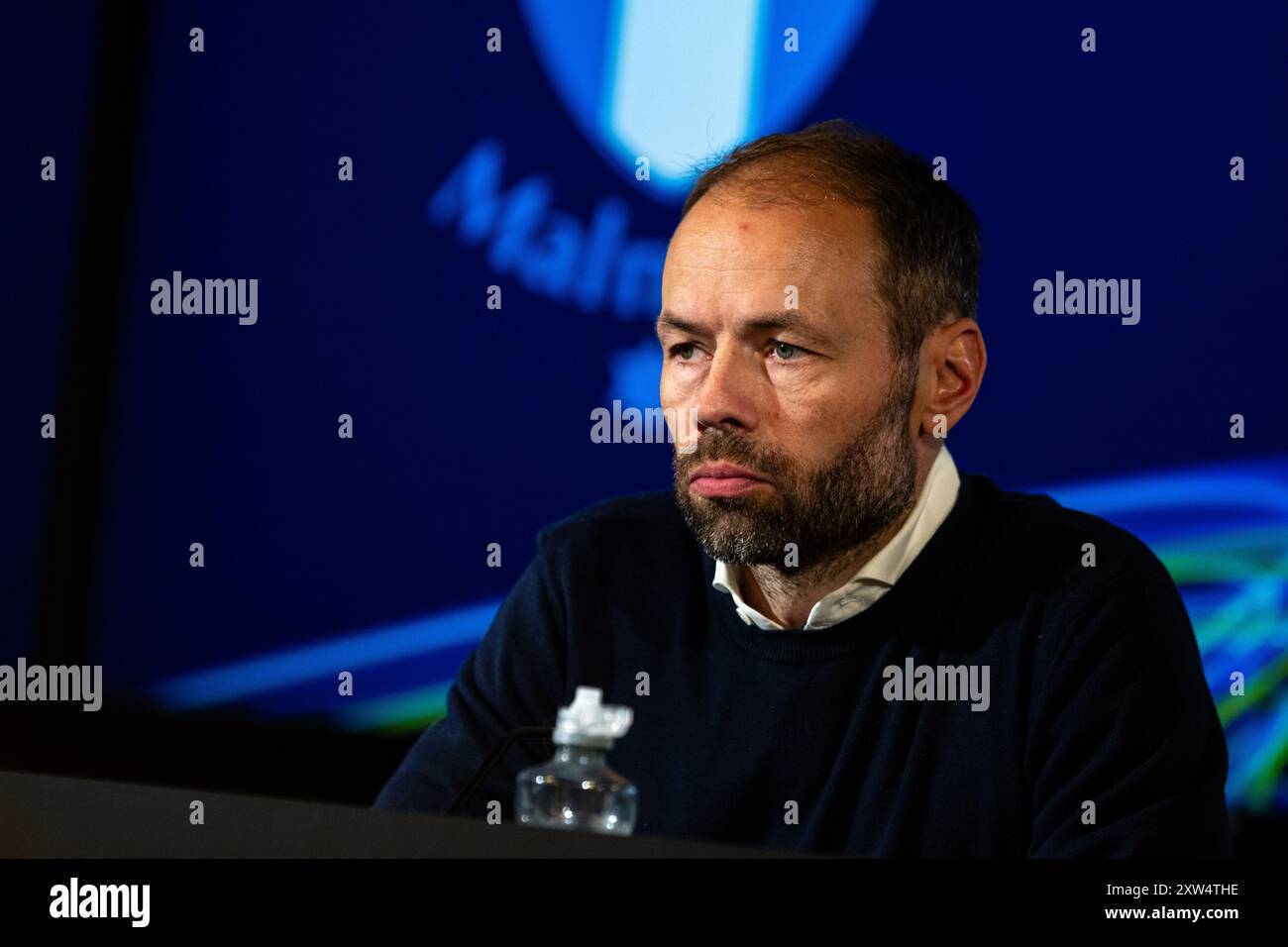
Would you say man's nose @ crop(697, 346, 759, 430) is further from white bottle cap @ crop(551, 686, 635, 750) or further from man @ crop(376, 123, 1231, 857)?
white bottle cap @ crop(551, 686, 635, 750)

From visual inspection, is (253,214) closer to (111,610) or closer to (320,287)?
(320,287)

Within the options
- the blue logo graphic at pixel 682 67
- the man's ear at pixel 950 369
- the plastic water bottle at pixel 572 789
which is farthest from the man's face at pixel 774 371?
the blue logo graphic at pixel 682 67

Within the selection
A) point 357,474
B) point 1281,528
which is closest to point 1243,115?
point 1281,528

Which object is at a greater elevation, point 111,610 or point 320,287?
point 320,287

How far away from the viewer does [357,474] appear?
315cm

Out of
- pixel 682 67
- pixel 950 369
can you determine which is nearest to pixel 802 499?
pixel 950 369

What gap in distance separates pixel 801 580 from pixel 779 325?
302 mm

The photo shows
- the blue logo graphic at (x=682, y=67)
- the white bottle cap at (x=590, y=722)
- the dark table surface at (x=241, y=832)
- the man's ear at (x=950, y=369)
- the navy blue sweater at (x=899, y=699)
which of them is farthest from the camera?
the blue logo graphic at (x=682, y=67)

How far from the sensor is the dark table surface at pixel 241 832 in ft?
2.38

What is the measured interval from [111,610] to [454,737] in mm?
2016

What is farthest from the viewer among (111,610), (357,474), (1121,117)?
(111,610)

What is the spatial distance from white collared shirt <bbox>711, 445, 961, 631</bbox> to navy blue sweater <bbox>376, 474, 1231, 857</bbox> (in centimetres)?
2

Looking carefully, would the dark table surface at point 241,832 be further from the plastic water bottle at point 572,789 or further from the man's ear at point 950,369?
the man's ear at point 950,369

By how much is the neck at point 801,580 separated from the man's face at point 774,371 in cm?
1
